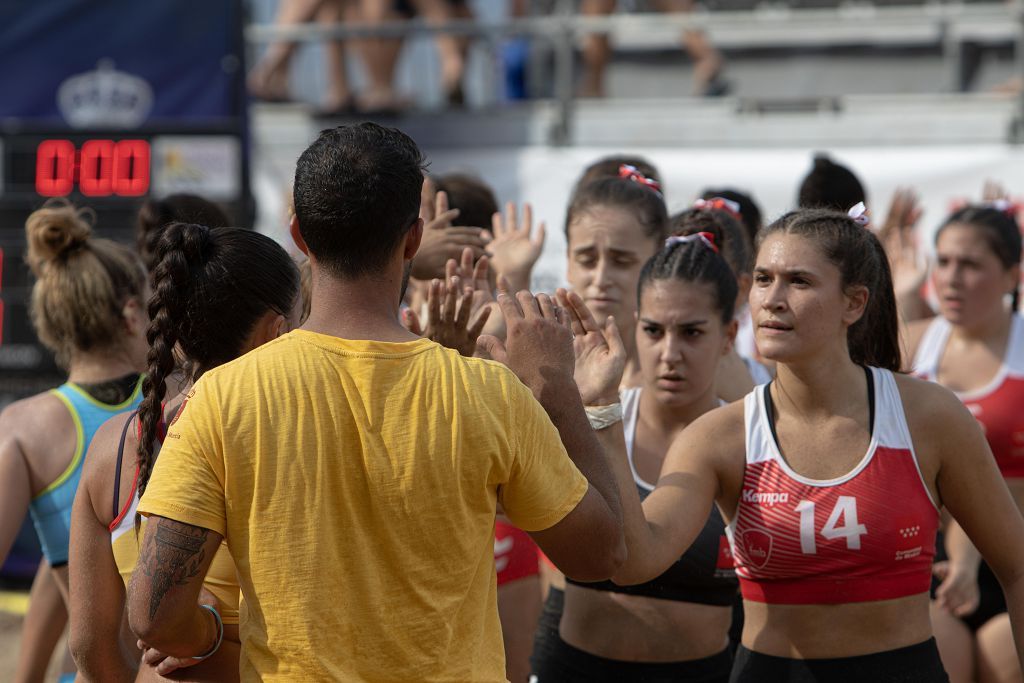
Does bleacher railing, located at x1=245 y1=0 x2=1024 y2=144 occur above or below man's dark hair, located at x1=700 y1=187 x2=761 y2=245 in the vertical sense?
above

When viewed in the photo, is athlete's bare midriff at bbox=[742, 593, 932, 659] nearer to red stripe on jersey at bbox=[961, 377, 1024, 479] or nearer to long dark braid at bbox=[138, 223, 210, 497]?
long dark braid at bbox=[138, 223, 210, 497]

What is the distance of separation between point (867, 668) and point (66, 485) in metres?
2.09

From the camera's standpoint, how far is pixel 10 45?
321 inches

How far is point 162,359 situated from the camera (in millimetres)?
2498

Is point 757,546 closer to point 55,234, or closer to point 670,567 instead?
point 670,567

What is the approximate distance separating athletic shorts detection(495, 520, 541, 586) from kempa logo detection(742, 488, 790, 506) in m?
1.21

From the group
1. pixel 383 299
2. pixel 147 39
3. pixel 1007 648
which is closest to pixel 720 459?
pixel 383 299

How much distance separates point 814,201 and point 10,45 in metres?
5.52

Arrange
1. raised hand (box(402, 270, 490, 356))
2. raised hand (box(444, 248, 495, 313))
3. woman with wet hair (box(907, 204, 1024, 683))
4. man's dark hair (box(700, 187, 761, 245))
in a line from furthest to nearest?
man's dark hair (box(700, 187, 761, 245)) < woman with wet hair (box(907, 204, 1024, 683)) < raised hand (box(444, 248, 495, 313)) < raised hand (box(402, 270, 490, 356))

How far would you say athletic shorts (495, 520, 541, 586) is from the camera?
4.14 metres

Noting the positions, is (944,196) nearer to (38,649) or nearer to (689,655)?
(689,655)

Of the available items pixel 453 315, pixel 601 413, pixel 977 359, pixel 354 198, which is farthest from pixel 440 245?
pixel 977 359

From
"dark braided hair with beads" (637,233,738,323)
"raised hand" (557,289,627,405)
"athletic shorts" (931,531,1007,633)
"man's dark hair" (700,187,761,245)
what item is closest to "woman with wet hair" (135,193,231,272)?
"dark braided hair with beads" (637,233,738,323)

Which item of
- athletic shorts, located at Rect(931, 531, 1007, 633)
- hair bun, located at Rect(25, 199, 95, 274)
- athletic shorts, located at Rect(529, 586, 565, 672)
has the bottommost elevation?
athletic shorts, located at Rect(931, 531, 1007, 633)
